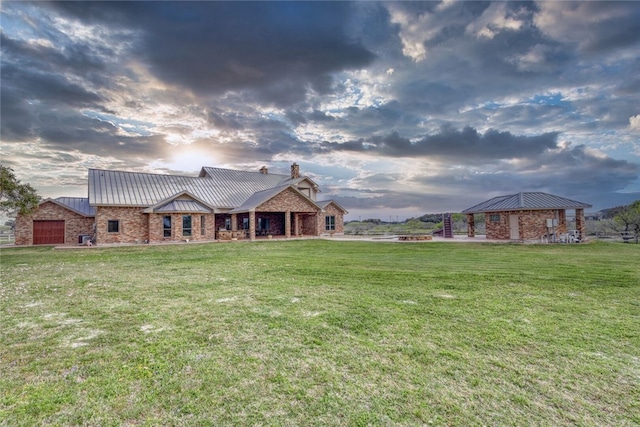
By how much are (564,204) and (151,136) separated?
33.7 metres

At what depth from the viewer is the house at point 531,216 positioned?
20.0 meters

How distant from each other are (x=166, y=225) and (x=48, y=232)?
34.5 feet

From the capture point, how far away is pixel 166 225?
2269cm

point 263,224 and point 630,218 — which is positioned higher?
point 263,224

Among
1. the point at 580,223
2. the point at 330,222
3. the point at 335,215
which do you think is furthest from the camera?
the point at 335,215

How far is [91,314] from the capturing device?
5.00 meters

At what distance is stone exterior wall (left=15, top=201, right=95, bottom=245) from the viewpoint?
924 inches

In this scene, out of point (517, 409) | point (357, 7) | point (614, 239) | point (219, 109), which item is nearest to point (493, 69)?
point (357, 7)

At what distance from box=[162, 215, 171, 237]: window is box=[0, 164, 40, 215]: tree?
7440mm

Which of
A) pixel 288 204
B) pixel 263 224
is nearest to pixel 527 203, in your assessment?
pixel 288 204

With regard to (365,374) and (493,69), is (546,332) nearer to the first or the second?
(365,374)

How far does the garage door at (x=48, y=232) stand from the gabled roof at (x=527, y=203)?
3372 centimetres

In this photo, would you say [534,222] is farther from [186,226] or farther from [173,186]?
[173,186]

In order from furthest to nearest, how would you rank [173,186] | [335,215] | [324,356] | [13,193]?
[335,215], [173,186], [13,193], [324,356]
